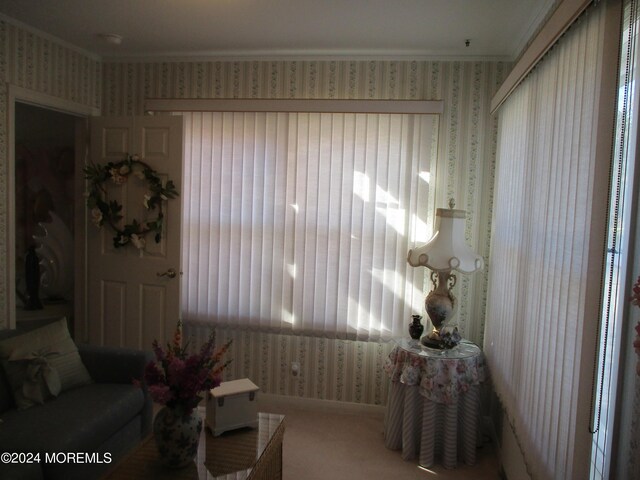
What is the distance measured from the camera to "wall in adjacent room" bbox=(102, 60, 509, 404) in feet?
10.1

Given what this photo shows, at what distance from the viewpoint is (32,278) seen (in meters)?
3.87

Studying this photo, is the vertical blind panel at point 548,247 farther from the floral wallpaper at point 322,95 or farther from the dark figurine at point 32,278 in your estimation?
the dark figurine at point 32,278

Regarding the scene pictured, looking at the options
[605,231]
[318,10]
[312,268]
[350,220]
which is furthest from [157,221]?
[605,231]

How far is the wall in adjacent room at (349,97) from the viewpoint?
3072 millimetres

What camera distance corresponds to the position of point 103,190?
334 centimetres

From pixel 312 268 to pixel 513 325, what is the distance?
143cm

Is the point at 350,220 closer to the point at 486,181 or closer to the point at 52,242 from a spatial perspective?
the point at 486,181

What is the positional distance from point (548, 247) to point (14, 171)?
125 inches

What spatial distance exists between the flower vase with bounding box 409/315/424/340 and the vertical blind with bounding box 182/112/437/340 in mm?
231

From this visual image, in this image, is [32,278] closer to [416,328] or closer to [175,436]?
[175,436]

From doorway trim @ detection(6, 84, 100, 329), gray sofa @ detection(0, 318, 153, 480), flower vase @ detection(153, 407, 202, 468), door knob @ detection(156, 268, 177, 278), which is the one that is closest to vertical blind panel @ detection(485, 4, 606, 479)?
flower vase @ detection(153, 407, 202, 468)

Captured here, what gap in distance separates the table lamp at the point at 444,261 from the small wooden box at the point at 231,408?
4.01 ft

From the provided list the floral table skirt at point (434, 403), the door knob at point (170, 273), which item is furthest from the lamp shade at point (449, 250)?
the door knob at point (170, 273)

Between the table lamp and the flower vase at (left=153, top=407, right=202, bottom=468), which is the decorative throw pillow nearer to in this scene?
the flower vase at (left=153, top=407, right=202, bottom=468)
